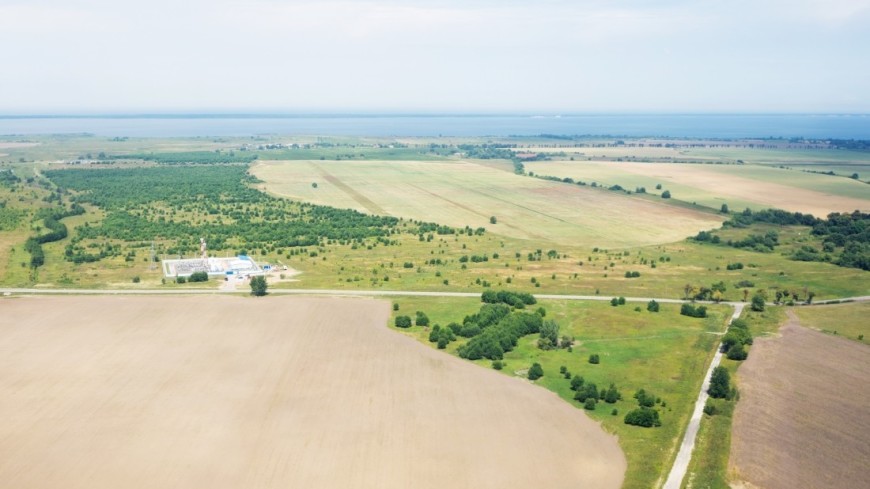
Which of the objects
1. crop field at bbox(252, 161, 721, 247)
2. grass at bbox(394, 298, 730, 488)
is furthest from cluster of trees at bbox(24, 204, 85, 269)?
grass at bbox(394, 298, 730, 488)

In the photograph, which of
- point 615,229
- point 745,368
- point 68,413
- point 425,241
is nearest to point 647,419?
point 745,368

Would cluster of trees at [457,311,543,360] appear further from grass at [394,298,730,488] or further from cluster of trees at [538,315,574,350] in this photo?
cluster of trees at [538,315,574,350]

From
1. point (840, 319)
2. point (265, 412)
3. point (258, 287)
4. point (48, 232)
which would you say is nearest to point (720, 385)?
point (840, 319)

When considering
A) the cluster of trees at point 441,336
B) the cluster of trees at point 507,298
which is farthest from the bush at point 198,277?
the cluster of trees at point 441,336

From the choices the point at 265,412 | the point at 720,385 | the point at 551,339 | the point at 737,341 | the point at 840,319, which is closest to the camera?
the point at 265,412

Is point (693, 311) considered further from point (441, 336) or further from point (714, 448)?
point (714, 448)

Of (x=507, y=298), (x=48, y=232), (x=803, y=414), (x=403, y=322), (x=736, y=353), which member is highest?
(x=736, y=353)

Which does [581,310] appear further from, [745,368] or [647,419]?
[647,419]
